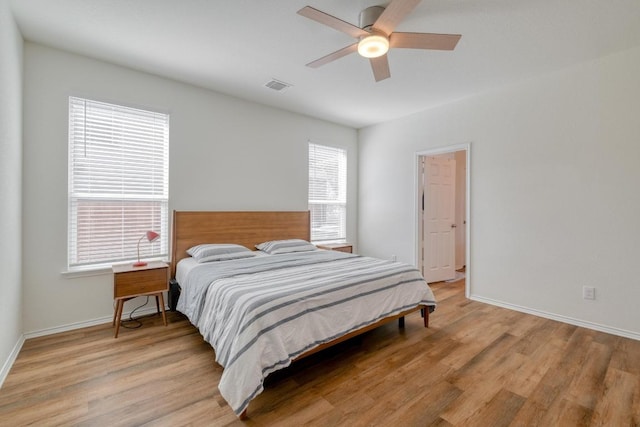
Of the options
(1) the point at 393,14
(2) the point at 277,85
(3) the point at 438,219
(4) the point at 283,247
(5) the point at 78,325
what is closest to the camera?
(1) the point at 393,14

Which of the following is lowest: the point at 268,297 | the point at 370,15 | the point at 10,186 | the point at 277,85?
the point at 268,297

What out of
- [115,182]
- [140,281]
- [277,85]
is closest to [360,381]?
[140,281]

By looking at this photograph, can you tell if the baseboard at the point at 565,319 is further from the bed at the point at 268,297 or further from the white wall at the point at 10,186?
the white wall at the point at 10,186

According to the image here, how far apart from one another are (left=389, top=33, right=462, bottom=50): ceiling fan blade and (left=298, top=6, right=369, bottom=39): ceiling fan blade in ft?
0.81

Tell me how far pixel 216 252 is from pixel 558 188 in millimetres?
3845

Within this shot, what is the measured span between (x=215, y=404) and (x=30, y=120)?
9.79ft

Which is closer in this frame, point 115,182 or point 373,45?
point 373,45

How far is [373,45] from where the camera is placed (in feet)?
7.14

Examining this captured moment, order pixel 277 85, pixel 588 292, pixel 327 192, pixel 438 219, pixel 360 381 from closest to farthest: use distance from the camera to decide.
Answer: pixel 360 381, pixel 588 292, pixel 277 85, pixel 438 219, pixel 327 192

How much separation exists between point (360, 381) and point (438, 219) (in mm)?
3416

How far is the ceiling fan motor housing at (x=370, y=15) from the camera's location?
2.13 meters

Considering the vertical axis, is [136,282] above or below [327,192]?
below

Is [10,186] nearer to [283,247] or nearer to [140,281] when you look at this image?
[140,281]

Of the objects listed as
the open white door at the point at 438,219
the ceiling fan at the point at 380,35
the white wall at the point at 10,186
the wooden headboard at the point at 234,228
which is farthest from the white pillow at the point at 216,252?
the open white door at the point at 438,219
